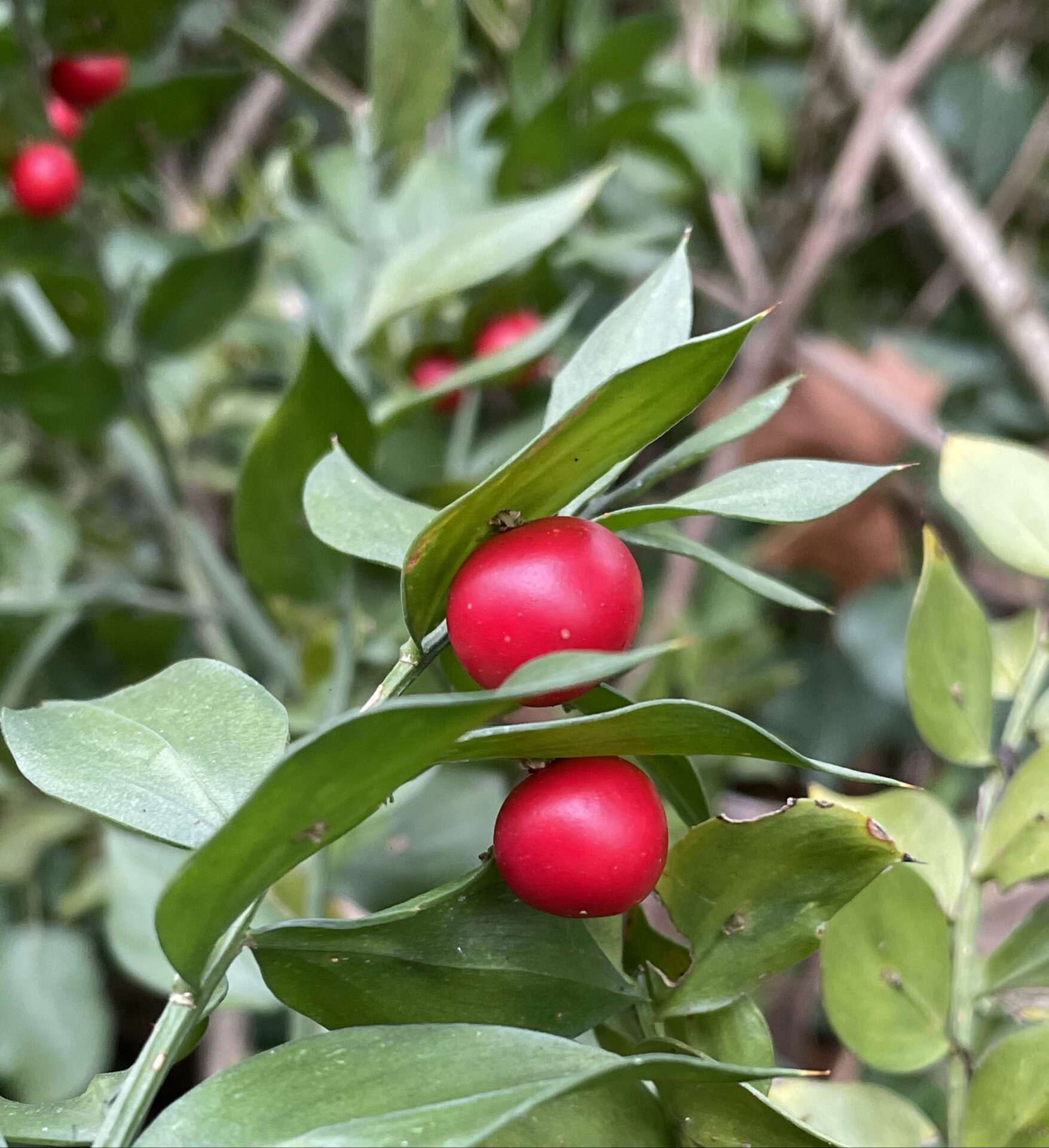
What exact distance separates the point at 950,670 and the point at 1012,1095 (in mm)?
156

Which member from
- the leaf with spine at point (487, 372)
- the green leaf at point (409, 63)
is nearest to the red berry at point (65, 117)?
the green leaf at point (409, 63)

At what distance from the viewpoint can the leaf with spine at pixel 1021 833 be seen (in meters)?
0.38

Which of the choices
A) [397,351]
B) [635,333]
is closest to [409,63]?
[397,351]

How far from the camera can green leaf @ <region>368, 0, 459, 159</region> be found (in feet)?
1.93

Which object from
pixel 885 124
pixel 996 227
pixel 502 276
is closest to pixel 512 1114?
pixel 502 276

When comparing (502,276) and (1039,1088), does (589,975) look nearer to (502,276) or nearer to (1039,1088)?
(1039,1088)

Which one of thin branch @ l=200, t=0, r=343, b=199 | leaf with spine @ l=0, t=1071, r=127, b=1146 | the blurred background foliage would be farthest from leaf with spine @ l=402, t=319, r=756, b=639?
thin branch @ l=200, t=0, r=343, b=199

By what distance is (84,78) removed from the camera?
0.71m

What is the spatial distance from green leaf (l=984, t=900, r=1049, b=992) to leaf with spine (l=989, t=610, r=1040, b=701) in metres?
0.11

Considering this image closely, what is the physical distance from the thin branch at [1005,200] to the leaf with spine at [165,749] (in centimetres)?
117

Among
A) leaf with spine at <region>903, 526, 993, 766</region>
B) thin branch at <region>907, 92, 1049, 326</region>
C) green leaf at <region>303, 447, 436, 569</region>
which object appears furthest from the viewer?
thin branch at <region>907, 92, 1049, 326</region>

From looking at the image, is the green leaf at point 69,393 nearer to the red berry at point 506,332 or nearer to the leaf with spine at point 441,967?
the red berry at point 506,332

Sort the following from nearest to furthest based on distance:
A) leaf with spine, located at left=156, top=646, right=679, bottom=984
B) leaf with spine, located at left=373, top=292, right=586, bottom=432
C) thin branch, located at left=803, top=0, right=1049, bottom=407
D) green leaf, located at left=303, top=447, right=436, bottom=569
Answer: leaf with spine, located at left=156, top=646, right=679, bottom=984 < green leaf, located at left=303, top=447, right=436, bottom=569 < leaf with spine, located at left=373, top=292, right=586, bottom=432 < thin branch, located at left=803, top=0, right=1049, bottom=407

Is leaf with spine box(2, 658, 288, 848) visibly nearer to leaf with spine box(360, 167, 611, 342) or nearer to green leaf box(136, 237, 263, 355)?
leaf with spine box(360, 167, 611, 342)
